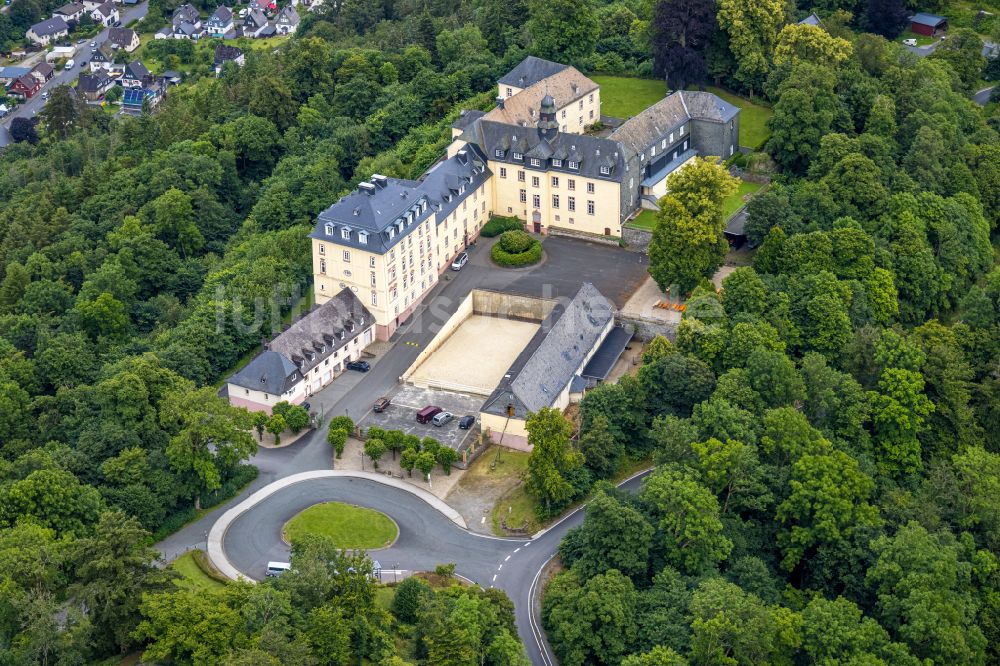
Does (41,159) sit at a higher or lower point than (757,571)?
lower

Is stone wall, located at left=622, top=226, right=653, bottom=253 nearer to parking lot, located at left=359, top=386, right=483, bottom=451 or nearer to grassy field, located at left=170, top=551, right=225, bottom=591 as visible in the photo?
parking lot, located at left=359, top=386, right=483, bottom=451

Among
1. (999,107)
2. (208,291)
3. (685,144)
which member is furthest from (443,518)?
(999,107)

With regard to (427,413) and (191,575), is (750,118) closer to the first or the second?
(427,413)

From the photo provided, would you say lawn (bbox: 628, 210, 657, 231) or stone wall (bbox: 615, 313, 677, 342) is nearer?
stone wall (bbox: 615, 313, 677, 342)

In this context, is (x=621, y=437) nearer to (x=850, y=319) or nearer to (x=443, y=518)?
(x=443, y=518)

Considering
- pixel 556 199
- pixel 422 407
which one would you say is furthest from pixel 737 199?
pixel 422 407

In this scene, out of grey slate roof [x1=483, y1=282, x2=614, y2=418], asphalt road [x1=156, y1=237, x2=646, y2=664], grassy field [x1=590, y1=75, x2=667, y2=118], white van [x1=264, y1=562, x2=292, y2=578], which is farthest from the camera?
grassy field [x1=590, y1=75, x2=667, y2=118]

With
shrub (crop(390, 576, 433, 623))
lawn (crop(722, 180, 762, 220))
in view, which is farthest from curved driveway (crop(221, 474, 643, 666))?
lawn (crop(722, 180, 762, 220))
